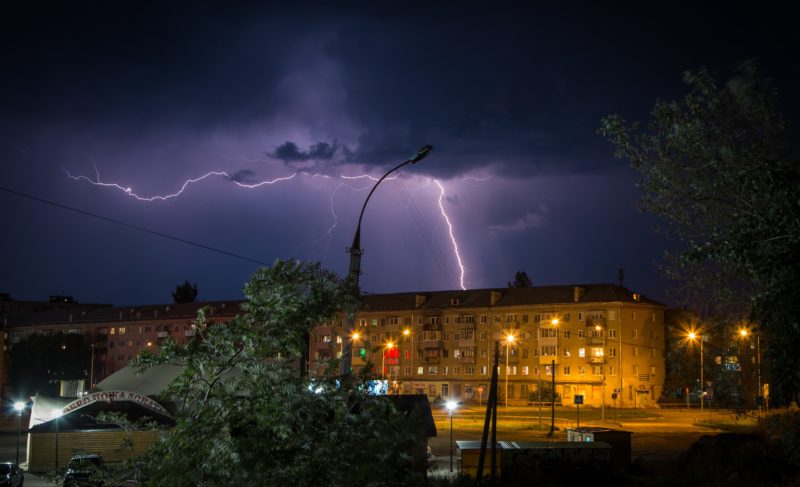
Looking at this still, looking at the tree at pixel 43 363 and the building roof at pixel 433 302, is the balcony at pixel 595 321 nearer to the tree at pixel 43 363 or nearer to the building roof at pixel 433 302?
the building roof at pixel 433 302

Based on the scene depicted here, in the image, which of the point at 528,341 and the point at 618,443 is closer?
the point at 618,443

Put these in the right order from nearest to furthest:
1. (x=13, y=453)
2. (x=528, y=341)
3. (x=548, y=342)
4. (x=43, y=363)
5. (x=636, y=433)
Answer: (x=13, y=453), (x=636, y=433), (x=548, y=342), (x=528, y=341), (x=43, y=363)

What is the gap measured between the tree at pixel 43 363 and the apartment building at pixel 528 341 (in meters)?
38.1

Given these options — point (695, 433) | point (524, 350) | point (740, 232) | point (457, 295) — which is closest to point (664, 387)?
point (524, 350)

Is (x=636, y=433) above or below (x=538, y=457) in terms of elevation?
below

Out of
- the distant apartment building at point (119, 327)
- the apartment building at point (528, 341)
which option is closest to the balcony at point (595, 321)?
the apartment building at point (528, 341)

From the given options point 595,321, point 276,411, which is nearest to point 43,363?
point 595,321

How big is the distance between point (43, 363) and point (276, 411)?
118 m

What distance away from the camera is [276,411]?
8.08 meters

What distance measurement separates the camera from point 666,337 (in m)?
104

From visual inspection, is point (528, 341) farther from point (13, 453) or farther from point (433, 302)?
point (13, 453)

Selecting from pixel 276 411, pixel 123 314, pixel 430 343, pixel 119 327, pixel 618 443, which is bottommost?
pixel 618 443

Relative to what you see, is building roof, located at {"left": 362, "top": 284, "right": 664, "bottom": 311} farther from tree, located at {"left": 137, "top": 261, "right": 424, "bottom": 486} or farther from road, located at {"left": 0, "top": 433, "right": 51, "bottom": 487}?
tree, located at {"left": 137, "top": 261, "right": 424, "bottom": 486}

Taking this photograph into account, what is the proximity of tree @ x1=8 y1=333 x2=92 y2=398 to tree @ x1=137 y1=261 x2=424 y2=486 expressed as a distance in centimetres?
11274
